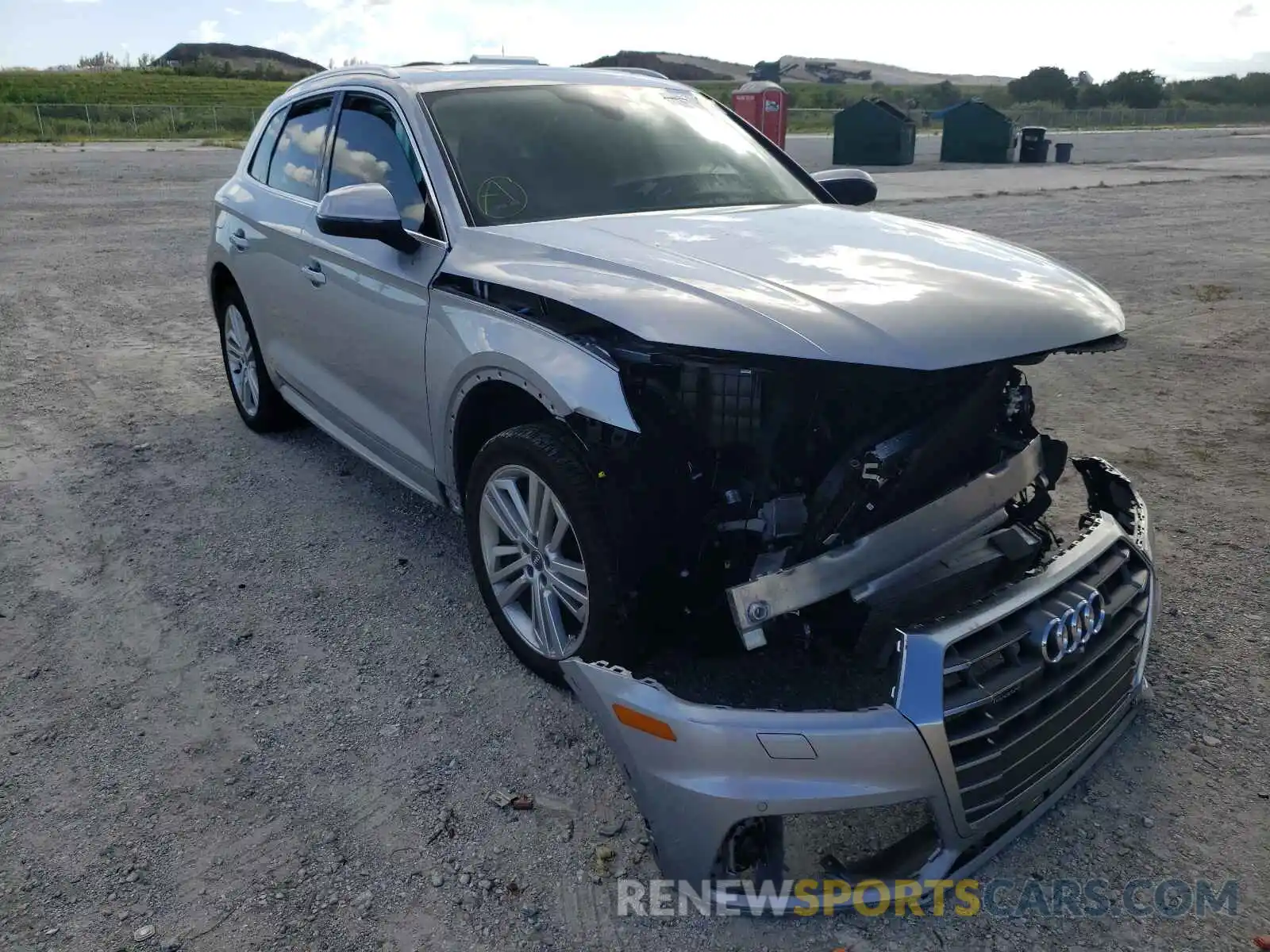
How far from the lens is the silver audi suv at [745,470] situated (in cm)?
227

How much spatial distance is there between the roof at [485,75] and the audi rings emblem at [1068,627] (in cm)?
289

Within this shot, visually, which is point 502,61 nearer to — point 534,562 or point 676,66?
point 534,562

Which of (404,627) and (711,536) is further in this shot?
(404,627)

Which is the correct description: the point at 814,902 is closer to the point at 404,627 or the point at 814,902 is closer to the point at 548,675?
the point at 548,675

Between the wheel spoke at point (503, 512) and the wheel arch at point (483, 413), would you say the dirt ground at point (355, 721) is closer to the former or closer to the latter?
A: the wheel spoke at point (503, 512)

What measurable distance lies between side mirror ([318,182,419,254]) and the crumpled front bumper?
5.49ft

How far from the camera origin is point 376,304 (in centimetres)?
371

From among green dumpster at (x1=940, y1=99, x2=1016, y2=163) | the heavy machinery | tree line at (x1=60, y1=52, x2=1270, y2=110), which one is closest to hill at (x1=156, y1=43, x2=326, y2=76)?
tree line at (x1=60, y1=52, x2=1270, y2=110)

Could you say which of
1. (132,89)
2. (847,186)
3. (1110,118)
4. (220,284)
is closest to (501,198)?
(847,186)

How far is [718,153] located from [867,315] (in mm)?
1966

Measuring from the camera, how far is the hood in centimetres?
238

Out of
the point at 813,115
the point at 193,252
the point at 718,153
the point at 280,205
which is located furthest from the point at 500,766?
the point at 813,115

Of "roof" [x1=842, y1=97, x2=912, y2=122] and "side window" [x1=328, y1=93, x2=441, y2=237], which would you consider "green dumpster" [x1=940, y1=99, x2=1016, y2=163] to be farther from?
"side window" [x1=328, y1=93, x2=441, y2=237]

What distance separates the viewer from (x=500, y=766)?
2879mm
